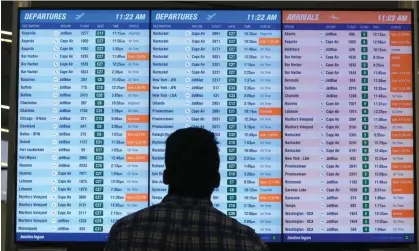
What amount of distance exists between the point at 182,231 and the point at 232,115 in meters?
1.38

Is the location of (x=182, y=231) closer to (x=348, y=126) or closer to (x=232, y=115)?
(x=232, y=115)

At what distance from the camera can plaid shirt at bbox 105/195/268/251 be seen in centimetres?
220

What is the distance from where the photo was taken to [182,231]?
220cm

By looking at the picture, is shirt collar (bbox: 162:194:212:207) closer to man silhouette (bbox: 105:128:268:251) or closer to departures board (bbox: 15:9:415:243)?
man silhouette (bbox: 105:128:268:251)

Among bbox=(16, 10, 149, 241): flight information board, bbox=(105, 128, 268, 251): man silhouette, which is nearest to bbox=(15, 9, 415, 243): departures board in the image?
bbox=(16, 10, 149, 241): flight information board

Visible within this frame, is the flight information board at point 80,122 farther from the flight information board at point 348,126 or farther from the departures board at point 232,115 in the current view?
the flight information board at point 348,126

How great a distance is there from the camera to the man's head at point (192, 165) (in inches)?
88.6

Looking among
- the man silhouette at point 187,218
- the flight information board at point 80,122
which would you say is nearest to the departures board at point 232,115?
the flight information board at point 80,122

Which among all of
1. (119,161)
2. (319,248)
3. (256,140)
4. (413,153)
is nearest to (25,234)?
(119,161)

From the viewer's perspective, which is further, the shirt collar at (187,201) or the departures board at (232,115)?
the departures board at (232,115)

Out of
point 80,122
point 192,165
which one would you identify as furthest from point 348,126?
point 192,165

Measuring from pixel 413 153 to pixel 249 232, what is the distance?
154 centimetres

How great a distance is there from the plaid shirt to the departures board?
4.04 feet

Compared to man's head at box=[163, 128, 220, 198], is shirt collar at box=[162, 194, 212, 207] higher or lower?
lower
